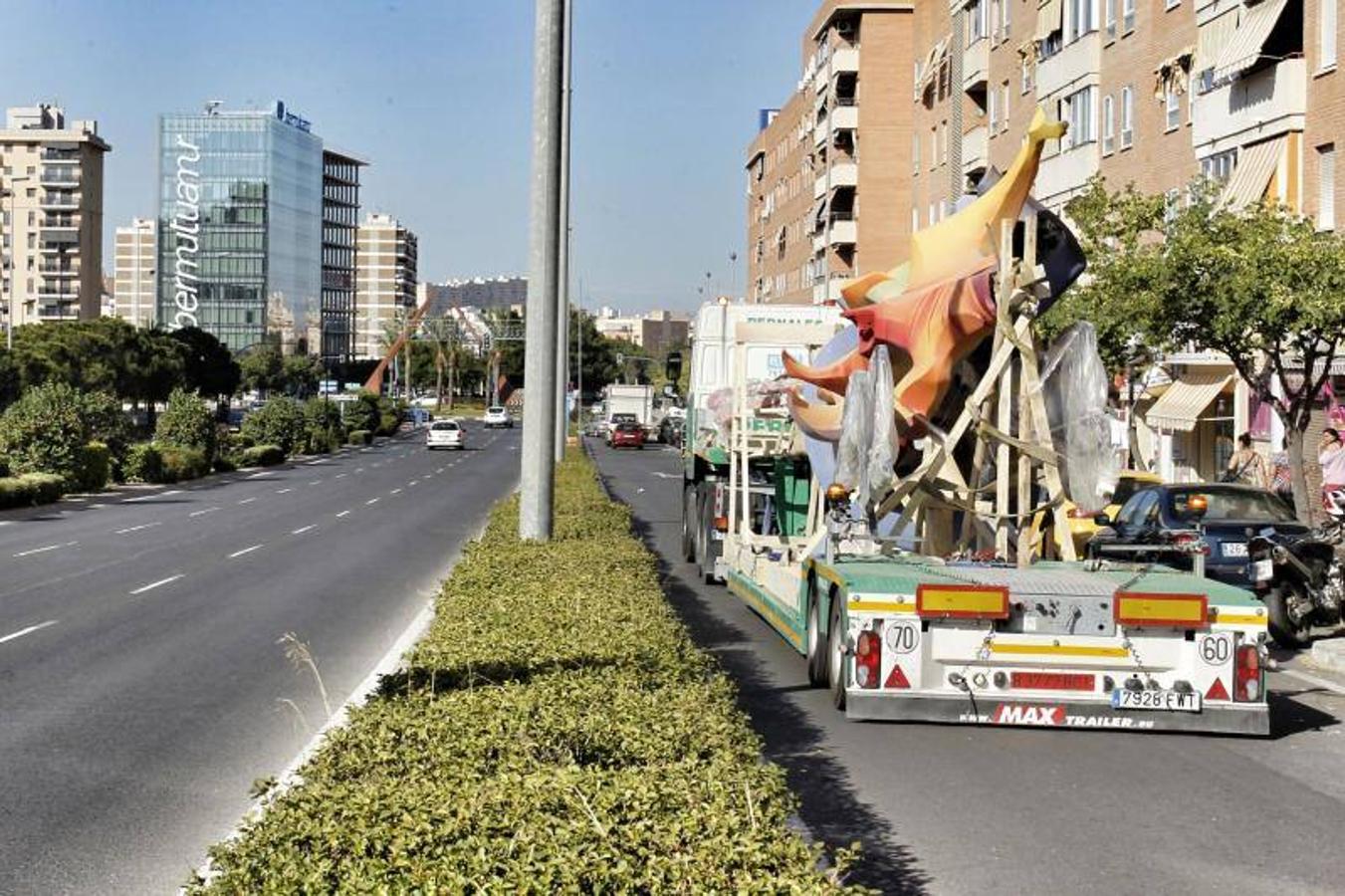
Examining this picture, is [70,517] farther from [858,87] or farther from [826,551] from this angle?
[858,87]

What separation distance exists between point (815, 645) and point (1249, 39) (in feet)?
79.8

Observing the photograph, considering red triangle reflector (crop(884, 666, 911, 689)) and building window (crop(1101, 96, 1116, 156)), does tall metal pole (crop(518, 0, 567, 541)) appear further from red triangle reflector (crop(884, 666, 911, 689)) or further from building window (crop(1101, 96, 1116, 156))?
building window (crop(1101, 96, 1116, 156))

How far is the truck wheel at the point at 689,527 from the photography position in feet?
78.6

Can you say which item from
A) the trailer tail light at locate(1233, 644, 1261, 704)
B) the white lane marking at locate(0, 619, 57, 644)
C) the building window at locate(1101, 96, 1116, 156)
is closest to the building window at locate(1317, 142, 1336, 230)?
the building window at locate(1101, 96, 1116, 156)

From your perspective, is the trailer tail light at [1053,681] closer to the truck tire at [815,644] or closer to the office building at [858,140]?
the truck tire at [815,644]

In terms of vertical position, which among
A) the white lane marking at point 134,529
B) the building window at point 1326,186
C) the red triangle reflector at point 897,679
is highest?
the building window at point 1326,186

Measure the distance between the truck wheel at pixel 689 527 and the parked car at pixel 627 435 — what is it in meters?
62.4

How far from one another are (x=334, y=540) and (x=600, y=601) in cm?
2030

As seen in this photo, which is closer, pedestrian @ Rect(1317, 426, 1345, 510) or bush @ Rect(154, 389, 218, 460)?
pedestrian @ Rect(1317, 426, 1345, 510)

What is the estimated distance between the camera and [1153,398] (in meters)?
42.2

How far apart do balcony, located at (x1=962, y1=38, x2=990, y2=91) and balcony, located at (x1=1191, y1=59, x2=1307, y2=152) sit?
1698cm

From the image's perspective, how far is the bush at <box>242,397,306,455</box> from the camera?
72.7 meters

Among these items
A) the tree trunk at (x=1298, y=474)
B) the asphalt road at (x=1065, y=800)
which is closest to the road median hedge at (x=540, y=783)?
the asphalt road at (x=1065, y=800)

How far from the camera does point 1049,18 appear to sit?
47.1 metres
